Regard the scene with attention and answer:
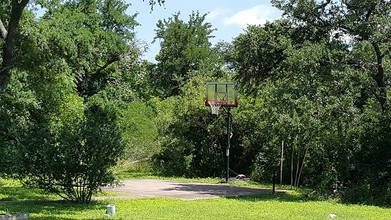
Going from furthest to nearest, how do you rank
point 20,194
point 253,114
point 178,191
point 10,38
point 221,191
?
1. point 253,114
2. point 221,191
3. point 178,191
4. point 20,194
5. point 10,38

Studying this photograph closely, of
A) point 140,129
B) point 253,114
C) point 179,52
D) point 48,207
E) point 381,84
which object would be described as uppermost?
point 179,52

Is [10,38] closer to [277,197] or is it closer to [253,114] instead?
[277,197]

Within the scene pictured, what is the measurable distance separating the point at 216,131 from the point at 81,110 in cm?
692

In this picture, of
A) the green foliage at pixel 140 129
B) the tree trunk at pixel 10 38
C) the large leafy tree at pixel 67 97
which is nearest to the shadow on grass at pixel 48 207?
the large leafy tree at pixel 67 97

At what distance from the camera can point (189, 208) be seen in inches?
535

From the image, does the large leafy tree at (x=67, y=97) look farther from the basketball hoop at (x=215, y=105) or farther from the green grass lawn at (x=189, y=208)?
the basketball hoop at (x=215, y=105)

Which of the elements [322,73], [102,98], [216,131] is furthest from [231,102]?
[102,98]

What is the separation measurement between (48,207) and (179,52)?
1774 inches

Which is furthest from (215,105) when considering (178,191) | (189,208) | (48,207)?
(48,207)

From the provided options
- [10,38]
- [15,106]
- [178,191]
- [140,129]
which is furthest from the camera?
[140,129]

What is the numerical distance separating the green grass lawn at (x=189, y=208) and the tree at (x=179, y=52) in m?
37.0

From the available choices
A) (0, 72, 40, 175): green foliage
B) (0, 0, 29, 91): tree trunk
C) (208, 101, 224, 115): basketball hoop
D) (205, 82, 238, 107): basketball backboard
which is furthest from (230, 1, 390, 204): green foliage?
(0, 0, 29, 91): tree trunk

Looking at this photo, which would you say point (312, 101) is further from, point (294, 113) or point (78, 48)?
point (78, 48)

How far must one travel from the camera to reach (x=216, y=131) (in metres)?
27.4
